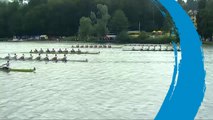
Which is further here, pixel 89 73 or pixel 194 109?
pixel 89 73

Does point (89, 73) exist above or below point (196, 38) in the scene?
below

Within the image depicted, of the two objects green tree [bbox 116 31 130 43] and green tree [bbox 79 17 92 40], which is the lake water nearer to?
green tree [bbox 116 31 130 43]

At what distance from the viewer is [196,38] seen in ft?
34.9

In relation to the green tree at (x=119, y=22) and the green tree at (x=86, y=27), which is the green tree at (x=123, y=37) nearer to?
the green tree at (x=119, y=22)

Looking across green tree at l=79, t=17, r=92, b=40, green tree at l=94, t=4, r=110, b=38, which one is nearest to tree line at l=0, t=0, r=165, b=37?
green tree at l=94, t=4, r=110, b=38

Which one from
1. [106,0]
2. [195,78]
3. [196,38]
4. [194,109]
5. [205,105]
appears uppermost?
[106,0]

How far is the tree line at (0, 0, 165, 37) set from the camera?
12925 cm

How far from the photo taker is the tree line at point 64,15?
424 feet

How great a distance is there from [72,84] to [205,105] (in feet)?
40.4

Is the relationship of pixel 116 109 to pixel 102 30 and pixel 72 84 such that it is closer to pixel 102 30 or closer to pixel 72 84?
pixel 72 84

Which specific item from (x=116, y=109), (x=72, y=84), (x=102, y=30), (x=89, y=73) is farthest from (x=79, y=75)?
(x=102, y=30)
